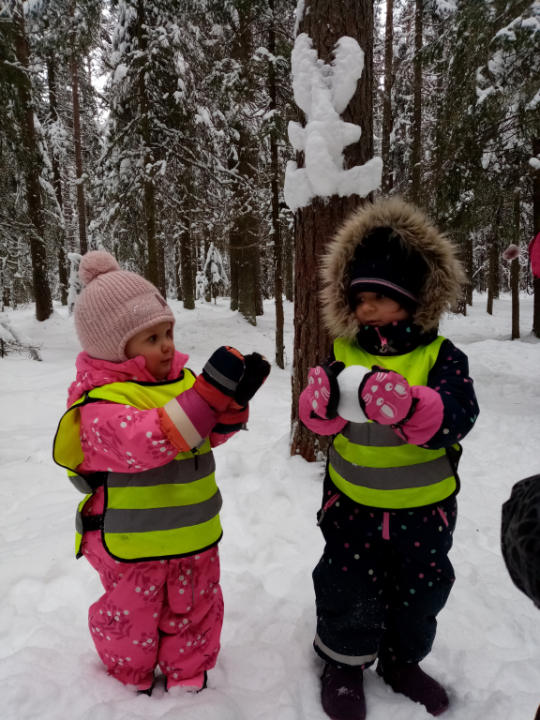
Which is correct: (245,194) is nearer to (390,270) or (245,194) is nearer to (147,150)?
(147,150)

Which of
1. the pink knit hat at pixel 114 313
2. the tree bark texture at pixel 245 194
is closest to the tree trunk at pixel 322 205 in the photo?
the pink knit hat at pixel 114 313

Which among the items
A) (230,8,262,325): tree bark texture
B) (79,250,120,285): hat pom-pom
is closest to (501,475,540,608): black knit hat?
(79,250,120,285): hat pom-pom

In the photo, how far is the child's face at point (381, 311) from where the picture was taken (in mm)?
1731

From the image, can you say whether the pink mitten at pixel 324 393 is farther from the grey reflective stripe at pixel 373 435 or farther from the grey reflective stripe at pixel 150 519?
the grey reflective stripe at pixel 150 519

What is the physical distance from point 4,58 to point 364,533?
8.11 m

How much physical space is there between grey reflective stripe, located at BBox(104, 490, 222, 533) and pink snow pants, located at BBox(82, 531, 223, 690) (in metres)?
0.15

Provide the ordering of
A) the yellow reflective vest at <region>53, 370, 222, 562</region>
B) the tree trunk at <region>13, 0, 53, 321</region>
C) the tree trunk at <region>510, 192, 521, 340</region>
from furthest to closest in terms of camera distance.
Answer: the tree trunk at <region>510, 192, 521, 340</region>, the tree trunk at <region>13, 0, 53, 321</region>, the yellow reflective vest at <region>53, 370, 222, 562</region>

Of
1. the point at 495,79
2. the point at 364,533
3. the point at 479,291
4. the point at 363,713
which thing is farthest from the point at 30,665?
the point at 479,291

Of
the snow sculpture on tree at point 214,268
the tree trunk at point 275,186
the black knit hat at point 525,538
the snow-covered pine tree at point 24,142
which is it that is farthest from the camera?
the snow sculpture on tree at point 214,268

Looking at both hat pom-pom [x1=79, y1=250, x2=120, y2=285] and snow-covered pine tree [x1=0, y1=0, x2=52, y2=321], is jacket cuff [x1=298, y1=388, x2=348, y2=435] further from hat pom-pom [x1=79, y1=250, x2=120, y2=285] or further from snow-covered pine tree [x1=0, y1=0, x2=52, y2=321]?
snow-covered pine tree [x1=0, y1=0, x2=52, y2=321]

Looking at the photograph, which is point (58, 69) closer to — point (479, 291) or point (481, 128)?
point (481, 128)

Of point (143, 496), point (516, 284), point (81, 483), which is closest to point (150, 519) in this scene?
point (143, 496)

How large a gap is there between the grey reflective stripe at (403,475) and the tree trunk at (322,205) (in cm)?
194

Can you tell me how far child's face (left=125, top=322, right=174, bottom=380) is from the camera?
1.68m
